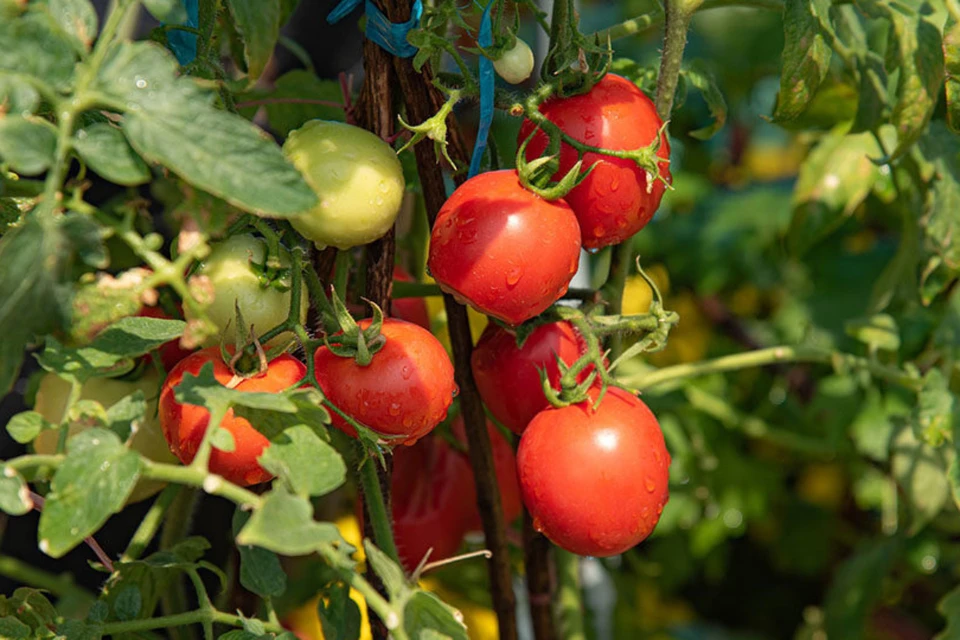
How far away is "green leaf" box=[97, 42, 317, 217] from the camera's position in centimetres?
43

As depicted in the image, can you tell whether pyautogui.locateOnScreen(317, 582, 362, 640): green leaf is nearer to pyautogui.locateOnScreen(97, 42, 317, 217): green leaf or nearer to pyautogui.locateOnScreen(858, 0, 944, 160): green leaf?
pyautogui.locateOnScreen(97, 42, 317, 217): green leaf

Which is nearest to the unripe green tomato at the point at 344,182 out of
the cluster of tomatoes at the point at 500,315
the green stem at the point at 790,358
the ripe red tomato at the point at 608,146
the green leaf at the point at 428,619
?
the cluster of tomatoes at the point at 500,315

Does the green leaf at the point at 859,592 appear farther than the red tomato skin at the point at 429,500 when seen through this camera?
Yes

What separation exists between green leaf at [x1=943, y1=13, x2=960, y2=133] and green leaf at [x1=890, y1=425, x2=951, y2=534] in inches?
16.1

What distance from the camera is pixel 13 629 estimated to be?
1.81 ft

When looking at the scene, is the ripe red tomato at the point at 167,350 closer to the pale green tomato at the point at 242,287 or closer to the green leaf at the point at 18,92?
the pale green tomato at the point at 242,287

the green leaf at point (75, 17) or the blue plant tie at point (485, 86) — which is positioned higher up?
the green leaf at point (75, 17)

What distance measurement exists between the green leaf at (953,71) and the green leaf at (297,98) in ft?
1.41

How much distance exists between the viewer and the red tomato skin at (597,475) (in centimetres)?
63

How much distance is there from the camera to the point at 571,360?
27.6 inches

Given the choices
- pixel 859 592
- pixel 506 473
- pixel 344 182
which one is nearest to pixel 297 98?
pixel 344 182

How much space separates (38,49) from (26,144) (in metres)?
0.04

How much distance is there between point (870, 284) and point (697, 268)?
27 cm

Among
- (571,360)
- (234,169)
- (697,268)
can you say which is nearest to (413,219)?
(571,360)
